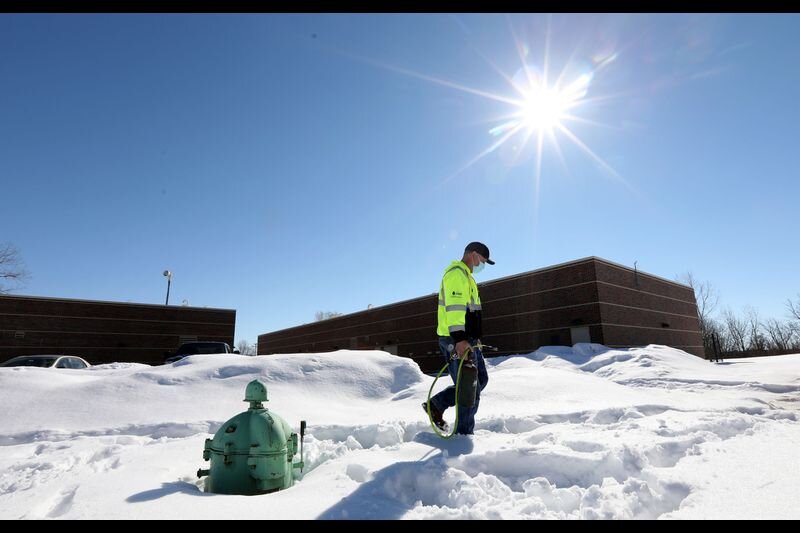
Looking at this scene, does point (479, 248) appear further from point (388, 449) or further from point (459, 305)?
point (388, 449)

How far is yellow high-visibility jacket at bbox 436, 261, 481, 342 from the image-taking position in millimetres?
3857

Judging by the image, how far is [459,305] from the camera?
3867mm

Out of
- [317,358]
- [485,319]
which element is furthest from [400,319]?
[317,358]

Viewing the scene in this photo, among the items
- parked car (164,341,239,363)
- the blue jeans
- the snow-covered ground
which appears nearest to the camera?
the snow-covered ground

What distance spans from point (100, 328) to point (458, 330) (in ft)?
122

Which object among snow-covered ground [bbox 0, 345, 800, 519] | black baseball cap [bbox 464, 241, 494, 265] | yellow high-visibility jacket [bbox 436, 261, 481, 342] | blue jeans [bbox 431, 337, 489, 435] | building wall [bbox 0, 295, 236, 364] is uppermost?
building wall [bbox 0, 295, 236, 364]

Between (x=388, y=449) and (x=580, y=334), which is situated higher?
(x=580, y=334)

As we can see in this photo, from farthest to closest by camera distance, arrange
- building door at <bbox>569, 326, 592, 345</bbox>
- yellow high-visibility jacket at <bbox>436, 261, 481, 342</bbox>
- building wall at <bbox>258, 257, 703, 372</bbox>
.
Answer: building wall at <bbox>258, 257, 703, 372</bbox>
building door at <bbox>569, 326, 592, 345</bbox>
yellow high-visibility jacket at <bbox>436, 261, 481, 342</bbox>

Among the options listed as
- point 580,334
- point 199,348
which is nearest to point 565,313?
point 580,334

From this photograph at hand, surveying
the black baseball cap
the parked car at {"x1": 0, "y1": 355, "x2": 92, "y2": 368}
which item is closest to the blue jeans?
the black baseball cap

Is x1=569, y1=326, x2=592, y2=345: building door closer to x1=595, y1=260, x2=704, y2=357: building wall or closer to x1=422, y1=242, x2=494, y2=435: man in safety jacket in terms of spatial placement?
x1=595, y1=260, x2=704, y2=357: building wall
